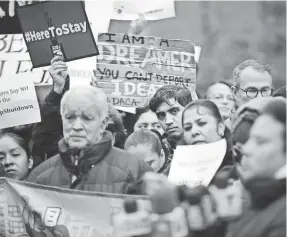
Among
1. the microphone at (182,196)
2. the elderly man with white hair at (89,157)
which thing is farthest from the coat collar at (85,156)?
the microphone at (182,196)

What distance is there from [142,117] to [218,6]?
80 cm

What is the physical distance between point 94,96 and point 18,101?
0.59 meters

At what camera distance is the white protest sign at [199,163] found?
4.30m

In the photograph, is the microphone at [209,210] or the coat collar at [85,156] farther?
the coat collar at [85,156]

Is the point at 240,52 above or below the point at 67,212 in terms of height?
above

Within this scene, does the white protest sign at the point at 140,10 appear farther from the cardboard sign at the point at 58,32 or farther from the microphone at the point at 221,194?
the microphone at the point at 221,194

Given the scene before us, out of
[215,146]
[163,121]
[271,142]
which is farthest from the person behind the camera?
[163,121]

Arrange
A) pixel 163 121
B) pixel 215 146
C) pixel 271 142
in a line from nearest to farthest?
pixel 271 142, pixel 215 146, pixel 163 121

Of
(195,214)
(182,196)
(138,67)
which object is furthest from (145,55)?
(195,214)

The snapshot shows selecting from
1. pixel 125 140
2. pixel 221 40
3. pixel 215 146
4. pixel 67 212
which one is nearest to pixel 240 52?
pixel 221 40

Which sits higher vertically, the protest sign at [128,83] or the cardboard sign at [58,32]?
the cardboard sign at [58,32]

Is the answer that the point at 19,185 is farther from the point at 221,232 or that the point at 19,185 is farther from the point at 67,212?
the point at 221,232

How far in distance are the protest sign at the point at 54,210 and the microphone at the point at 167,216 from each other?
16 cm

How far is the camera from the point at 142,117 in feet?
15.7
